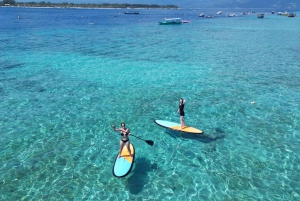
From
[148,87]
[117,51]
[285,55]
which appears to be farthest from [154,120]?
[285,55]

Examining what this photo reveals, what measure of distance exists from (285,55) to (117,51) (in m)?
29.8

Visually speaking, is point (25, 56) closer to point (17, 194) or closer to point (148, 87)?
point (148, 87)

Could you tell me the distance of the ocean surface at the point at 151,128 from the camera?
14.6 m

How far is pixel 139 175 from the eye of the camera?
50.5 ft

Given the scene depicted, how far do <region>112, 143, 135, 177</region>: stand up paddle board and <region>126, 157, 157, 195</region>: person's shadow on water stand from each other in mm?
775

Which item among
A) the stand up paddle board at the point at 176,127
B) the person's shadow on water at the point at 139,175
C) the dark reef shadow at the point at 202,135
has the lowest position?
→ the person's shadow on water at the point at 139,175

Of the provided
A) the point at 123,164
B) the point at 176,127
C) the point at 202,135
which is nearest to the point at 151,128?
the point at 176,127

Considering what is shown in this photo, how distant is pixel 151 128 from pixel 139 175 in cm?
573

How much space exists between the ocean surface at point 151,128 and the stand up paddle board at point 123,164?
2.40 ft

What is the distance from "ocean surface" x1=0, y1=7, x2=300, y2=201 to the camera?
1460 centimetres

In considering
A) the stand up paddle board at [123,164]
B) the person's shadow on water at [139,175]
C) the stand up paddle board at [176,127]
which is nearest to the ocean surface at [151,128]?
the person's shadow on water at [139,175]

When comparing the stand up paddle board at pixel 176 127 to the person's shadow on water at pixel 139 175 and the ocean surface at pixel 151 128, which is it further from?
the person's shadow on water at pixel 139 175

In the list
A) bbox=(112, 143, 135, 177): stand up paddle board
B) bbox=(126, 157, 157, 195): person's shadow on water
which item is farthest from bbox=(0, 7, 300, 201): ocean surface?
bbox=(112, 143, 135, 177): stand up paddle board

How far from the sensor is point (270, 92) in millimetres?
27453
